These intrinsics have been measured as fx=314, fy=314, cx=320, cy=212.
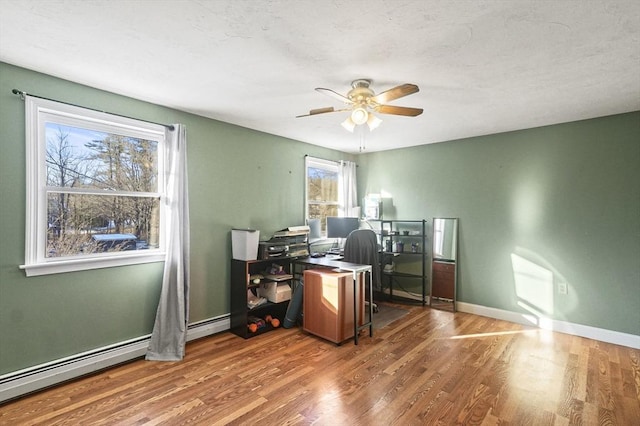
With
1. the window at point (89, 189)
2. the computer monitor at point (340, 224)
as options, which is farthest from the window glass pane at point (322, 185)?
the window at point (89, 189)

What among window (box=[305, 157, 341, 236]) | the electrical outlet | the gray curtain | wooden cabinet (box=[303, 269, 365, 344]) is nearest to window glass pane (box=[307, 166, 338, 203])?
window (box=[305, 157, 341, 236])

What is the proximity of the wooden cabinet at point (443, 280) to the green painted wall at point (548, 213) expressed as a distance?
0.13 metres

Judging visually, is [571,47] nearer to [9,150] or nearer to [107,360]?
[9,150]

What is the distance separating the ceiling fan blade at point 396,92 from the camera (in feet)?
7.07

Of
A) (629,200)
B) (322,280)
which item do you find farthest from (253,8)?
(629,200)

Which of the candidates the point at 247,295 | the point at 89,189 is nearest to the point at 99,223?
the point at 89,189

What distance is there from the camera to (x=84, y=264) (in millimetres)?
2615

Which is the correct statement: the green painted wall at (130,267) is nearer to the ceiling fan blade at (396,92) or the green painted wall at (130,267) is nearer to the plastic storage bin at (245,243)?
the plastic storage bin at (245,243)

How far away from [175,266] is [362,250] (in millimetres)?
2189

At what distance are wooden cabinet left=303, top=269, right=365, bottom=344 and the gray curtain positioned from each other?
126cm

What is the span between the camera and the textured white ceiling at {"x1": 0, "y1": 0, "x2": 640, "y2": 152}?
65.2 inches

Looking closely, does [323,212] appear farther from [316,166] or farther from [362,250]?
[362,250]

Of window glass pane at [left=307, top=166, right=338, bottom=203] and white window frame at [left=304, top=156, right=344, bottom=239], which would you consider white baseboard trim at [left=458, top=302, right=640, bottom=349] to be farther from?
window glass pane at [left=307, top=166, right=338, bottom=203]

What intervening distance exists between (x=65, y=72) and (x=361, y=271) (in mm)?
3065
